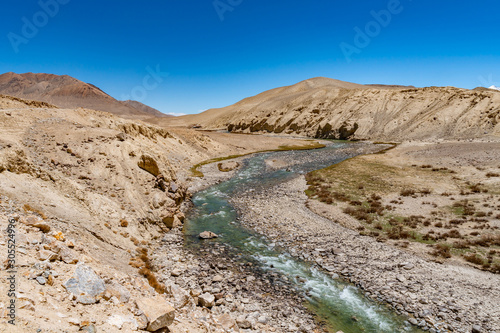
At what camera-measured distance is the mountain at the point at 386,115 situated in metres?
84.8

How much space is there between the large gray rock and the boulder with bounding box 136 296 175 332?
1431 millimetres

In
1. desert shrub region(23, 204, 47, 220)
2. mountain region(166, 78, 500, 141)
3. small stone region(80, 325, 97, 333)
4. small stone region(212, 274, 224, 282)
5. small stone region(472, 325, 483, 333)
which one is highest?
mountain region(166, 78, 500, 141)

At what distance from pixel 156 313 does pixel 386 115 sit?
114763 mm

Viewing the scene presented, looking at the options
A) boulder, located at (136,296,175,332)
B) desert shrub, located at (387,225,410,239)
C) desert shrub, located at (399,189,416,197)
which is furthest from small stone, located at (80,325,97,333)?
desert shrub, located at (399,189,416,197)

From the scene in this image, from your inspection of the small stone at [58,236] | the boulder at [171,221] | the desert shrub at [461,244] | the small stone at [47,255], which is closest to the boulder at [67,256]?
the small stone at [47,255]

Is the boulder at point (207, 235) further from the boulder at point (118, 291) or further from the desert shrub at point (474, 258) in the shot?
the desert shrub at point (474, 258)

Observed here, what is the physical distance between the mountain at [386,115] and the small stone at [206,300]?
307ft

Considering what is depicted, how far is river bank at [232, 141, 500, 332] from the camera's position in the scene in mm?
13117

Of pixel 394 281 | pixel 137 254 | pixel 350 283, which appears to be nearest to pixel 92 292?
pixel 137 254

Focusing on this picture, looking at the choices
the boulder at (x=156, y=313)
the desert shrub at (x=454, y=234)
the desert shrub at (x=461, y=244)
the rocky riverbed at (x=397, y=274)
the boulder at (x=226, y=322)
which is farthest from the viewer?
the desert shrub at (x=454, y=234)

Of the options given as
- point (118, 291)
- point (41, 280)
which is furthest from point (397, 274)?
point (41, 280)

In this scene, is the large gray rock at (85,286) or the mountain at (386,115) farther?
the mountain at (386,115)

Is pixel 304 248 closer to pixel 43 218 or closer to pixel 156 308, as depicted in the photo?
pixel 156 308

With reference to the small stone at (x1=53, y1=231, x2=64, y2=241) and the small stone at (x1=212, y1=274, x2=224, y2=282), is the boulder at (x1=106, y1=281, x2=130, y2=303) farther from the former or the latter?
the small stone at (x1=212, y1=274, x2=224, y2=282)
